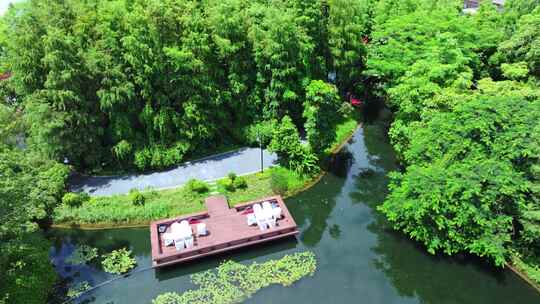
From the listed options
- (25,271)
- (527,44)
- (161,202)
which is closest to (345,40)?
(527,44)

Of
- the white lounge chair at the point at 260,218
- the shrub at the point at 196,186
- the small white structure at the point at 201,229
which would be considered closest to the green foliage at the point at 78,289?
the small white structure at the point at 201,229

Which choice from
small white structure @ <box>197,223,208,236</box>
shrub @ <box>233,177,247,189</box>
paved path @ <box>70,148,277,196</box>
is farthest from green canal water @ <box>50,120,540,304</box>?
paved path @ <box>70,148,277,196</box>

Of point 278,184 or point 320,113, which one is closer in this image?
point 278,184

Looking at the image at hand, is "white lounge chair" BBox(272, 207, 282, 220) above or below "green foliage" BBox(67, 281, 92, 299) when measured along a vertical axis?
above

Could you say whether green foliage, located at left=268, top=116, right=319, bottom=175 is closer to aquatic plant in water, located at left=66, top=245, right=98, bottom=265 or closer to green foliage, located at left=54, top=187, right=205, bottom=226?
green foliage, located at left=54, top=187, right=205, bottom=226

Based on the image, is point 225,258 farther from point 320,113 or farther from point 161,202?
point 320,113

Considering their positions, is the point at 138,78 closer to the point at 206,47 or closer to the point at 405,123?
the point at 206,47
